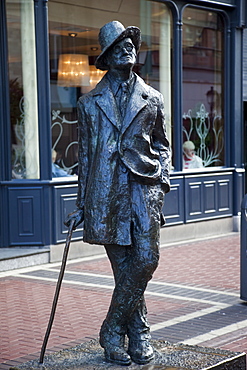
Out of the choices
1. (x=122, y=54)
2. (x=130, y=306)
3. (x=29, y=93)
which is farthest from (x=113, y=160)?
(x=29, y=93)

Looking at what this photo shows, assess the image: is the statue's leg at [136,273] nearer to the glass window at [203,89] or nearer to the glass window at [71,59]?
the glass window at [71,59]

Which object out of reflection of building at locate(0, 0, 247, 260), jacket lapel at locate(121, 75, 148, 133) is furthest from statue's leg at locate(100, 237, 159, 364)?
reflection of building at locate(0, 0, 247, 260)

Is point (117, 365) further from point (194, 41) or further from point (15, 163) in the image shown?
point (194, 41)

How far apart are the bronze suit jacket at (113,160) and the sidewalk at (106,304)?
1.61 meters

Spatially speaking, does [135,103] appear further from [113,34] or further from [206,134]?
[206,134]

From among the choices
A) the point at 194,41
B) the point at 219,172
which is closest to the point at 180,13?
the point at 194,41

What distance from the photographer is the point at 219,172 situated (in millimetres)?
13258

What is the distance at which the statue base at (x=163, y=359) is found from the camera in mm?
4750

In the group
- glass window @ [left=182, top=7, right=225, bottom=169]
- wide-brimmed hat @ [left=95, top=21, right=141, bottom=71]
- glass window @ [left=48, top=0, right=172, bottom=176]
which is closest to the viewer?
wide-brimmed hat @ [left=95, top=21, right=141, bottom=71]

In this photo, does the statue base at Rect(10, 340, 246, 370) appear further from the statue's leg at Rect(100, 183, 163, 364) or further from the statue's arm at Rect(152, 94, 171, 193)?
the statue's arm at Rect(152, 94, 171, 193)

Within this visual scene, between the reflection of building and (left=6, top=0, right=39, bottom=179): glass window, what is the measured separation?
15 mm

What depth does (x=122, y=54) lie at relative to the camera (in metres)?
4.74

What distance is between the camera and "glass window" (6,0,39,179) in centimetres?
1028

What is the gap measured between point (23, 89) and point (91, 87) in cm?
123
